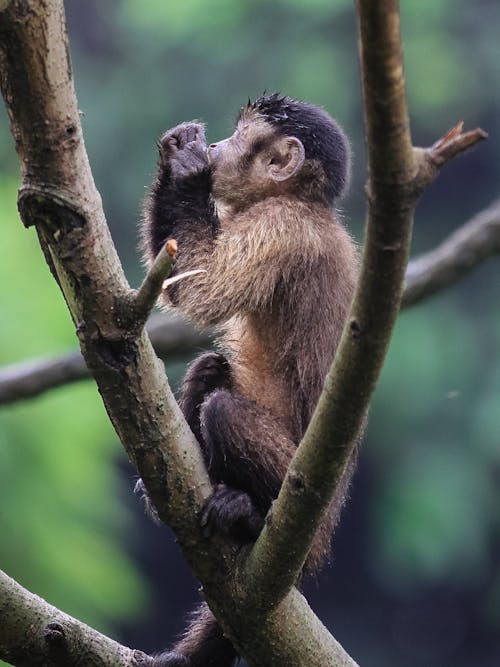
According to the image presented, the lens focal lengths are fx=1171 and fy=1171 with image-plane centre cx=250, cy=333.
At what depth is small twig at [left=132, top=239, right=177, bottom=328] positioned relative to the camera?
321cm

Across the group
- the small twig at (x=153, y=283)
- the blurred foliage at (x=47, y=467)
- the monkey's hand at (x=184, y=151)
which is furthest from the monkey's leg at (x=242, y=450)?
the blurred foliage at (x=47, y=467)

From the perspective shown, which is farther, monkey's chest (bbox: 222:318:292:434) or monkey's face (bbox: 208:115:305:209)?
monkey's face (bbox: 208:115:305:209)

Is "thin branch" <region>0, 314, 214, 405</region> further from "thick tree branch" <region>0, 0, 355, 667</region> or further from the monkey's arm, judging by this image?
"thick tree branch" <region>0, 0, 355, 667</region>

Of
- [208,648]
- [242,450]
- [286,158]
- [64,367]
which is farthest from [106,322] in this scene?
[64,367]

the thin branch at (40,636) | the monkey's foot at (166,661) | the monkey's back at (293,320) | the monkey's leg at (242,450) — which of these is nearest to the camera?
the thin branch at (40,636)

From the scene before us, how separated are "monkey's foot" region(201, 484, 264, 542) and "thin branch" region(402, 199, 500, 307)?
259 centimetres

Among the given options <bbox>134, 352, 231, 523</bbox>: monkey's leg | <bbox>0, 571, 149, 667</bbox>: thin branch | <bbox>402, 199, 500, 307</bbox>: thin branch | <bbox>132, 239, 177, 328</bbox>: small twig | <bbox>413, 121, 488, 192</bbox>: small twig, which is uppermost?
<bbox>402, 199, 500, 307</bbox>: thin branch

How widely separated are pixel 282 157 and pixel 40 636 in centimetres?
253

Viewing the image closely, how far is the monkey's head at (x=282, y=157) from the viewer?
5266 mm

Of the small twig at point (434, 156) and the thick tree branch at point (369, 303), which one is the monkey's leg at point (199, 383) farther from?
the small twig at point (434, 156)

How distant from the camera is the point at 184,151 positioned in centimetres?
495

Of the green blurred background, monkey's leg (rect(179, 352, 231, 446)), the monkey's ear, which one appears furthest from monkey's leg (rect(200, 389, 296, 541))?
the green blurred background

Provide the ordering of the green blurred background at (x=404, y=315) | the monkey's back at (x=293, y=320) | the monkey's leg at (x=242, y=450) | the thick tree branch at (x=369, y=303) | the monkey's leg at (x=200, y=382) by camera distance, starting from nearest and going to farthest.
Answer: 1. the thick tree branch at (x=369, y=303)
2. the monkey's leg at (x=242, y=450)
3. the monkey's back at (x=293, y=320)
4. the monkey's leg at (x=200, y=382)
5. the green blurred background at (x=404, y=315)

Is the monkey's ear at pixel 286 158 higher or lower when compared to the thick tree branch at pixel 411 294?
higher
